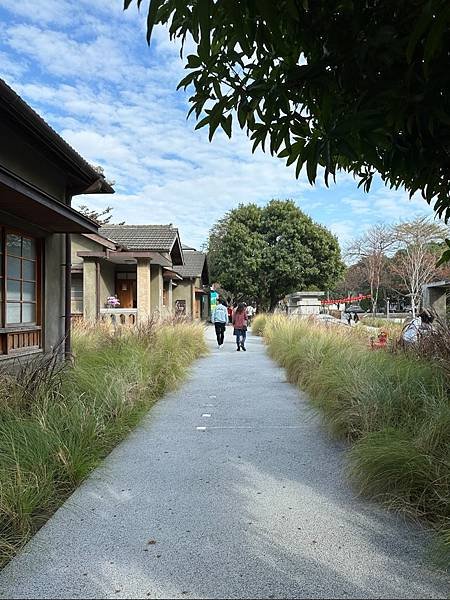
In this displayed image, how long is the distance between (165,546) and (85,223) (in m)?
5.36

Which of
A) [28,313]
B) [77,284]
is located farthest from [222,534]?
[77,284]

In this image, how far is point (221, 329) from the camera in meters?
16.8

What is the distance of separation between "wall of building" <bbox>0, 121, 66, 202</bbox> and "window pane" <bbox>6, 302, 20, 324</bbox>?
6.04 ft

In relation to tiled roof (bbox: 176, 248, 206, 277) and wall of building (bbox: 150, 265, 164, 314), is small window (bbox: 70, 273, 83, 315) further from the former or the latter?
tiled roof (bbox: 176, 248, 206, 277)

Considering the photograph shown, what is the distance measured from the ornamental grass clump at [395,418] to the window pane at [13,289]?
4.71 meters

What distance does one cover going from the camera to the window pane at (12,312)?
729 centimetres

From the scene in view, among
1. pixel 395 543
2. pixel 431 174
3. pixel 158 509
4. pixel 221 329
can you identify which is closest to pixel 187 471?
pixel 158 509

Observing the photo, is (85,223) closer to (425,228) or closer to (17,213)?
(17,213)

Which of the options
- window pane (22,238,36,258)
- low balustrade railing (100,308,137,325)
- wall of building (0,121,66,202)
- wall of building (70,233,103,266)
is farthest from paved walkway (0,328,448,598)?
wall of building (70,233,103,266)

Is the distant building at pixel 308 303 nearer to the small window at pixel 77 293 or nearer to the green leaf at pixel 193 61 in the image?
the small window at pixel 77 293

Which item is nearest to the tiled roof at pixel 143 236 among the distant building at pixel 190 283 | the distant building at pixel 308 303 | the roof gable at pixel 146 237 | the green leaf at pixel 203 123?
the roof gable at pixel 146 237

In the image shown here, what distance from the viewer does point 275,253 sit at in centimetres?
3219

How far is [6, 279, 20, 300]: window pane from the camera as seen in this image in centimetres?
728

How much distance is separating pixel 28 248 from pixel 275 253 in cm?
2523
